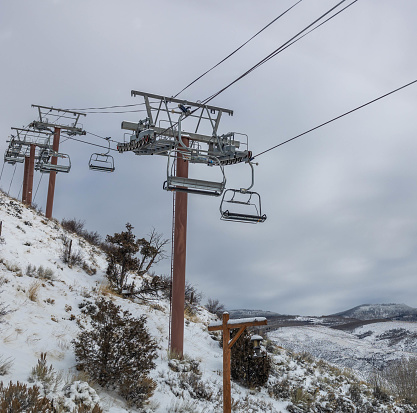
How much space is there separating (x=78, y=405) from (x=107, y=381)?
7.47 feet

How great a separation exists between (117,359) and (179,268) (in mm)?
4796

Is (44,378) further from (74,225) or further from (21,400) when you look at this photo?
(74,225)

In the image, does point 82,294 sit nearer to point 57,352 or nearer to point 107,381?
point 57,352

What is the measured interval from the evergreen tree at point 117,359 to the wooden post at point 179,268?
3094mm

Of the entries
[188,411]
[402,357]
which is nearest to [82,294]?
[188,411]

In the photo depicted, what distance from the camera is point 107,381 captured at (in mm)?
10750

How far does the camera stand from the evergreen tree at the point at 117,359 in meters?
10.7

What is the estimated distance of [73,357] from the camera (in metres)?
11.5

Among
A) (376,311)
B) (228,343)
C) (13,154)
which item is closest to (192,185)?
(228,343)

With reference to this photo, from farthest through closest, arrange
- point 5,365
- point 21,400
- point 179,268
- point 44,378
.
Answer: point 179,268, point 44,378, point 5,365, point 21,400

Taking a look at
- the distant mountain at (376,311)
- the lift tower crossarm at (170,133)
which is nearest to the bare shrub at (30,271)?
the lift tower crossarm at (170,133)

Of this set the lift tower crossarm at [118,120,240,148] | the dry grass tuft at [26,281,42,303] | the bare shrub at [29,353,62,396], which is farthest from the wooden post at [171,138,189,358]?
the bare shrub at [29,353,62,396]

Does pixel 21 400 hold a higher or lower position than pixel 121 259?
lower

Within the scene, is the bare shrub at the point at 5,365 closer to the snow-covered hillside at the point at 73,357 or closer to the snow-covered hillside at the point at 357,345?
the snow-covered hillside at the point at 73,357
